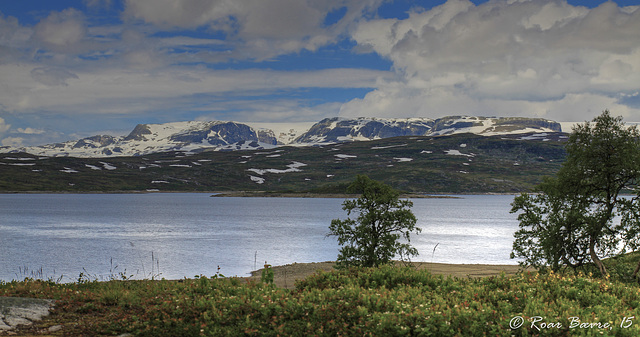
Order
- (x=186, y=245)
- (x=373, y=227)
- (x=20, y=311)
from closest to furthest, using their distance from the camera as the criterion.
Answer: (x=20, y=311)
(x=373, y=227)
(x=186, y=245)

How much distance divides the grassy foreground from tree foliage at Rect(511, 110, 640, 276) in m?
12.7

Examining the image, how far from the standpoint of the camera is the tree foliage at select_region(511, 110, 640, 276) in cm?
2709

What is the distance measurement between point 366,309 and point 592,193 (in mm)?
22312

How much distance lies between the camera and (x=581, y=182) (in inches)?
1111

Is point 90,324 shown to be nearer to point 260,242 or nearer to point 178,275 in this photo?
point 178,275

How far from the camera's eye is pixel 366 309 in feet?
40.3

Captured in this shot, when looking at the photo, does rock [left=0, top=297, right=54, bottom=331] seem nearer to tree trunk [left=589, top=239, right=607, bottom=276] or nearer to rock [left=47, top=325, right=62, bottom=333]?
rock [left=47, top=325, right=62, bottom=333]

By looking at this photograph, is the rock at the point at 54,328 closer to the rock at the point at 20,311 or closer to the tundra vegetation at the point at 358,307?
the tundra vegetation at the point at 358,307

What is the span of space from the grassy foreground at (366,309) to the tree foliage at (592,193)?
41.8 ft

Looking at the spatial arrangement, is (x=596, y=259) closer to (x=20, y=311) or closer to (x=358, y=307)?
(x=358, y=307)

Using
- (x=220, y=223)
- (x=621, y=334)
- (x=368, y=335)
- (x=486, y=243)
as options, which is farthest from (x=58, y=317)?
(x=220, y=223)

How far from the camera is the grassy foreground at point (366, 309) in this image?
11453 millimetres

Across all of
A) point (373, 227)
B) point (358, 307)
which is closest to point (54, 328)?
point (358, 307)

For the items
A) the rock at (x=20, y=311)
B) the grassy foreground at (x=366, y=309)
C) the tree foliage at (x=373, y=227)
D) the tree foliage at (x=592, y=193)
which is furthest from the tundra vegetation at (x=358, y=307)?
the tree foliage at (x=373, y=227)
